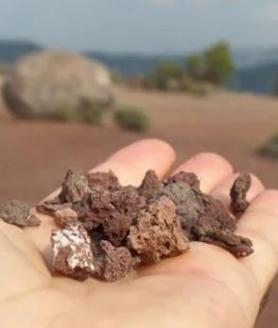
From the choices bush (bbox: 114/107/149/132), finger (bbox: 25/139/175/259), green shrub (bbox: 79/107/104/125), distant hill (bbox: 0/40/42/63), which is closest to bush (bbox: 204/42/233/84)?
distant hill (bbox: 0/40/42/63)

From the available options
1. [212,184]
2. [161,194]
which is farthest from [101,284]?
[212,184]

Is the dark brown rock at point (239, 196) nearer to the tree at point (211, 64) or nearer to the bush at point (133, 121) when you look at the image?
the bush at point (133, 121)

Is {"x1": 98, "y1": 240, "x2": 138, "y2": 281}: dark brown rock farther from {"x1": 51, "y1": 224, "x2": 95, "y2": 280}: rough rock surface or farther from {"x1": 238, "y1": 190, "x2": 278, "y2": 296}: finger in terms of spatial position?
{"x1": 238, "y1": 190, "x2": 278, "y2": 296}: finger

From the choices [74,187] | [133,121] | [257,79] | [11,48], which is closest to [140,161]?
[74,187]

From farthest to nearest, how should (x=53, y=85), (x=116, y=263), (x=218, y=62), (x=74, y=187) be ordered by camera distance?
(x=218, y=62)
(x=53, y=85)
(x=74, y=187)
(x=116, y=263)

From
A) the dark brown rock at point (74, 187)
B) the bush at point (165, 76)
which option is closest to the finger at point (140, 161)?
the dark brown rock at point (74, 187)

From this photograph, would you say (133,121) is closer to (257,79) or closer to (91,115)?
(91,115)

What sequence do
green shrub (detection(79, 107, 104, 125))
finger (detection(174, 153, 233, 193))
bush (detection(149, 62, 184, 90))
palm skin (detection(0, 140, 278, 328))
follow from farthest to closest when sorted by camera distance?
bush (detection(149, 62, 184, 90))
green shrub (detection(79, 107, 104, 125))
finger (detection(174, 153, 233, 193))
palm skin (detection(0, 140, 278, 328))
